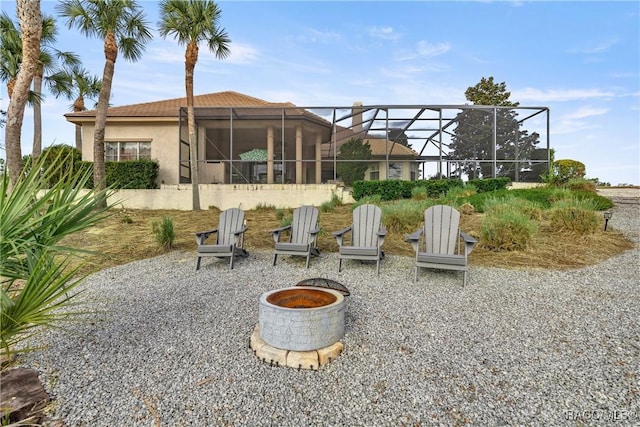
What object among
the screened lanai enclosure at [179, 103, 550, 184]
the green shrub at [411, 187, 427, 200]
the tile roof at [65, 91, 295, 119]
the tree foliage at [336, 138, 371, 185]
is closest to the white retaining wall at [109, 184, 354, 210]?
the screened lanai enclosure at [179, 103, 550, 184]

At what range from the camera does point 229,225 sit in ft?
17.3

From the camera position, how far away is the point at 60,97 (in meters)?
14.8

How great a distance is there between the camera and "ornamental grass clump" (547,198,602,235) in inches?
233

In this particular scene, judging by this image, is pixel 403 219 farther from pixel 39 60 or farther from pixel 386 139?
pixel 39 60

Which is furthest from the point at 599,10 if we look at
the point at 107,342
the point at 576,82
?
the point at 107,342

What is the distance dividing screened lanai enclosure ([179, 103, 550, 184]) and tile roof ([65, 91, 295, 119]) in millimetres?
1188

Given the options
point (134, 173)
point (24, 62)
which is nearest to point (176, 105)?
point (134, 173)

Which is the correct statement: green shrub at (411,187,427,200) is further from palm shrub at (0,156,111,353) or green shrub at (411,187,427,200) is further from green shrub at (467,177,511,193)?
palm shrub at (0,156,111,353)

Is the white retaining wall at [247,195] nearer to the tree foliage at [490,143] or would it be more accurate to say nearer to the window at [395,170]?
the window at [395,170]

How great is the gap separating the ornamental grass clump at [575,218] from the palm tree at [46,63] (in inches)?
611

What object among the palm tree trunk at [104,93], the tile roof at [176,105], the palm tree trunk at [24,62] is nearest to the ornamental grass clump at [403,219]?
the palm tree trunk at [24,62]

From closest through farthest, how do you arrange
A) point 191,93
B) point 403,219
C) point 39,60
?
point 403,219
point 191,93
point 39,60

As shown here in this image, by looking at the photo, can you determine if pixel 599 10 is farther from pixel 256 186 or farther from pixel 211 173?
pixel 211 173

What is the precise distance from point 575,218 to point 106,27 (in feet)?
42.4
